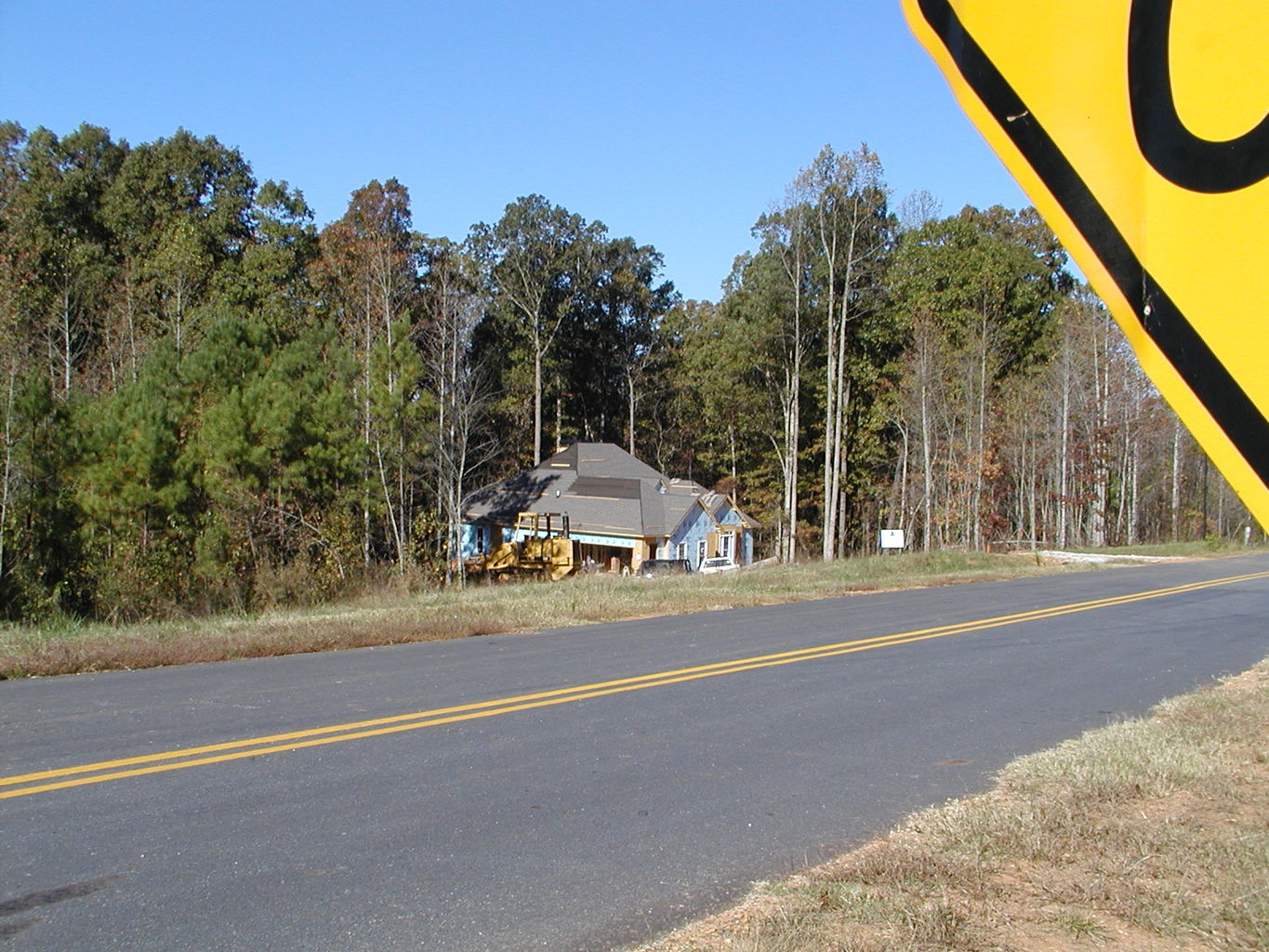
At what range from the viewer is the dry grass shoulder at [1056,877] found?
13.6 ft

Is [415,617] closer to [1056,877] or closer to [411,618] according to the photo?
[411,618]

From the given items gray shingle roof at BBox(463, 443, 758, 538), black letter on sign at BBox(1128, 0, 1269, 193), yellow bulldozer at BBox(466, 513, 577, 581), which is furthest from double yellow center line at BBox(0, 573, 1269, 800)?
gray shingle roof at BBox(463, 443, 758, 538)

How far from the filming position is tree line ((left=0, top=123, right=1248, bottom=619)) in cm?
2156

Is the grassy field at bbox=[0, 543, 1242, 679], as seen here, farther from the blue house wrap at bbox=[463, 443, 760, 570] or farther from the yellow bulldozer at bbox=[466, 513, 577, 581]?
the blue house wrap at bbox=[463, 443, 760, 570]

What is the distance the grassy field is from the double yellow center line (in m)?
4.27

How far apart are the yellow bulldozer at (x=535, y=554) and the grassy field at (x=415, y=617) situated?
10966 millimetres

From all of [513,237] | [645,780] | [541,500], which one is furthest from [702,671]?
[513,237]

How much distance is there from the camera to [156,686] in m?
9.70

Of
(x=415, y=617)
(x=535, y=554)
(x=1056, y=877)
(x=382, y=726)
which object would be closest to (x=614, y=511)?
(x=535, y=554)

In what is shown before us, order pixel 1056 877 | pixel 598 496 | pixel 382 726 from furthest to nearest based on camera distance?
pixel 598 496, pixel 382 726, pixel 1056 877

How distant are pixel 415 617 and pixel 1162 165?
48.3 feet

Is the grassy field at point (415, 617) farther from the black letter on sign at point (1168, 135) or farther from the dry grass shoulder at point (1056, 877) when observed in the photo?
the black letter on sign at point (1168, 135)

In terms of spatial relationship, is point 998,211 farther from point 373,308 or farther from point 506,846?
point 506,846

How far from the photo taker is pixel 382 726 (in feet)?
26.5
